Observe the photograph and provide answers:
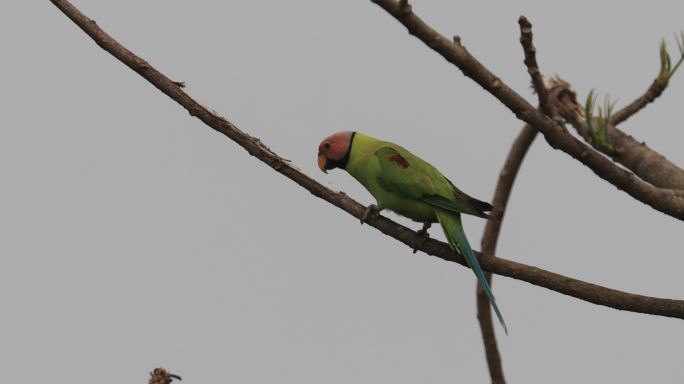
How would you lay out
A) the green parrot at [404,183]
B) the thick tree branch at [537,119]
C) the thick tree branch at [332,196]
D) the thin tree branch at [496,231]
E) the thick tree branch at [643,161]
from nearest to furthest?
the thick tree branch at [537,119], the thick tree branch at [332,196], the thick tree branch at [643,161], the green parrot at [404,183], the thin tree branch at [496,231]

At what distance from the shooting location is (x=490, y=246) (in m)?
8.44

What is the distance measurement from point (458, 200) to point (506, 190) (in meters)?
1.99

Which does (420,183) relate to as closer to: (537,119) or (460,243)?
(460,243)

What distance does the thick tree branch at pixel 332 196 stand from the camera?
4.66m

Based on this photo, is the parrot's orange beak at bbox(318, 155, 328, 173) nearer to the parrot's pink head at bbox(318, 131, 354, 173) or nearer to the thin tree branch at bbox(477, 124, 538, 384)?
the parrot's pink head at bbox(318, 131, 354, 173)

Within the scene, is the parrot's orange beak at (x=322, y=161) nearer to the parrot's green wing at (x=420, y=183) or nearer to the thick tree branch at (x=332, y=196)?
the parrot's green wing at (x=420, y=183)

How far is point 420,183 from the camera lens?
6.55 meters

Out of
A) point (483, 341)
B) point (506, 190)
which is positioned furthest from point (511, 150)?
point (483, 341)

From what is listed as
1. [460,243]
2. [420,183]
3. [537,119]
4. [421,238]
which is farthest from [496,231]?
[537,119]

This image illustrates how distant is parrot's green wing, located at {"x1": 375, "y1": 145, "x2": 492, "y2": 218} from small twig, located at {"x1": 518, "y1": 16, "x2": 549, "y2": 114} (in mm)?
2032

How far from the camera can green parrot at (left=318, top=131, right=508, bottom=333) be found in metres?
6.25

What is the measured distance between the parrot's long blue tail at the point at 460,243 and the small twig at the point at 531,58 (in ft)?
5.13

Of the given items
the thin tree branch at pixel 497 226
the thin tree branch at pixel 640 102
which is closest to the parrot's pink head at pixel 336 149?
the thin tree branch at pixel 497 226

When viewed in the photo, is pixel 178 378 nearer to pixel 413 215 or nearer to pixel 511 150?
pixel 413 215
